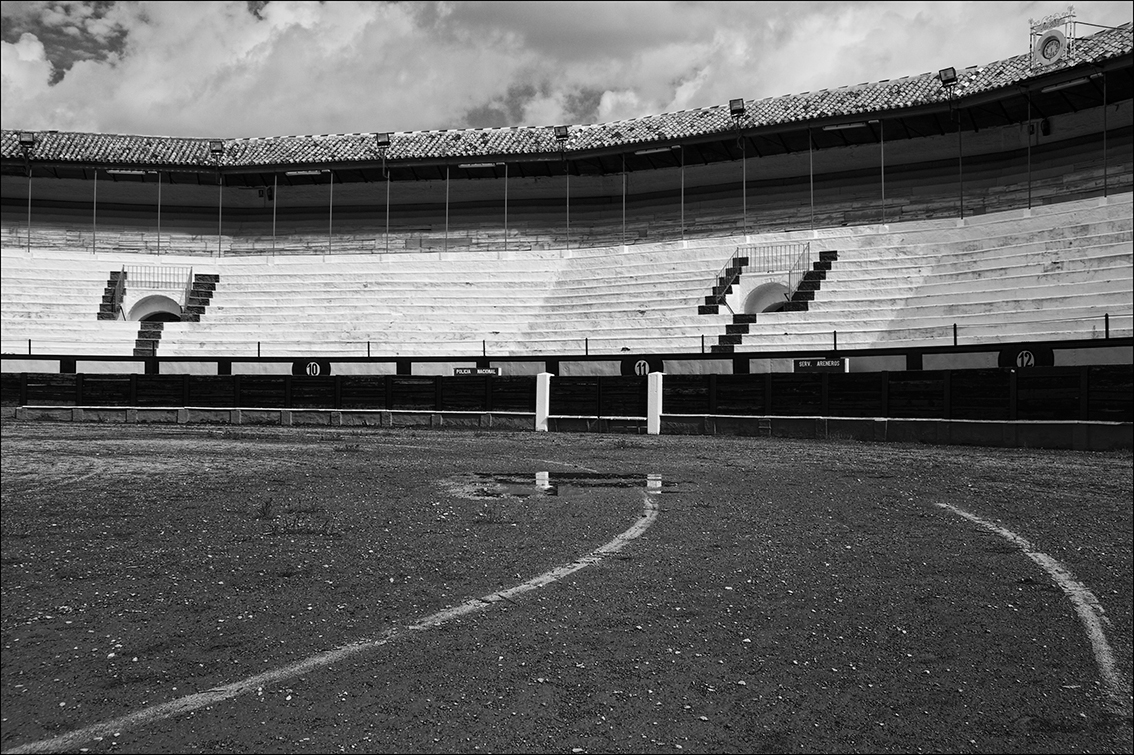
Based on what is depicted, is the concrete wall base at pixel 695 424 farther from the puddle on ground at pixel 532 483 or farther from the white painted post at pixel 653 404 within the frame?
the puddle on ground at pixel 532 483

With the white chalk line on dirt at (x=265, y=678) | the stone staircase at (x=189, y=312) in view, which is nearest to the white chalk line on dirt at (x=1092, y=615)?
the white chalk line on dirt at (x=265, y=678)

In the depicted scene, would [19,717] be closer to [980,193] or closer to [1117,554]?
[1117,554]

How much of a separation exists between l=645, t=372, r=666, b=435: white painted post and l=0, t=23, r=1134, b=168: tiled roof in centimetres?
1290

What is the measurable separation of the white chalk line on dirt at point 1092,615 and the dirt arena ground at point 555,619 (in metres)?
0.02

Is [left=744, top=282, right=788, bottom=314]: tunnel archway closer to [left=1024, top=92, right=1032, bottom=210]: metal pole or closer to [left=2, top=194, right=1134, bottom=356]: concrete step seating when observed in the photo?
[left=2, top=194, right=1134, bottom=356]: concrete step seating

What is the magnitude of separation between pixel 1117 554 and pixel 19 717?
756 cm

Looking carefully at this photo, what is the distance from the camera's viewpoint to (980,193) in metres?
28.3

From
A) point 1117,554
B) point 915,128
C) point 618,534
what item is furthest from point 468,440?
point 915,128

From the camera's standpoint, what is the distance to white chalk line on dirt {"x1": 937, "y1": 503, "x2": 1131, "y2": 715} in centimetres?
474

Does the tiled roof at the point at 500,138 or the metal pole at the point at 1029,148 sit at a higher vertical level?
the tiled roof at the point at 500,138

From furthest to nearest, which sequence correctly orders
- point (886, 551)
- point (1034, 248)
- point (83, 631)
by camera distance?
point (1034, 248) < point (886, 551) < point (83, 631)

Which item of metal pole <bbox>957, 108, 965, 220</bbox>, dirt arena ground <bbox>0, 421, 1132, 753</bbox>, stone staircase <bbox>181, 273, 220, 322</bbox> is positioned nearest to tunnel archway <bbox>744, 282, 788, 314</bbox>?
metal pole <bbox>957, 108, 965, 220</bbox>

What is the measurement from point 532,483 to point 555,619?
5.18 metres

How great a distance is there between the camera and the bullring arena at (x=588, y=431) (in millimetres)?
4484
